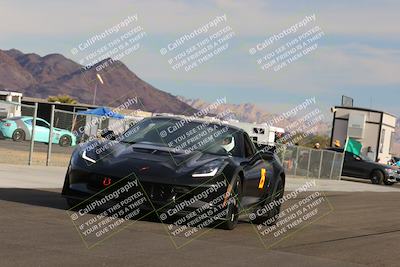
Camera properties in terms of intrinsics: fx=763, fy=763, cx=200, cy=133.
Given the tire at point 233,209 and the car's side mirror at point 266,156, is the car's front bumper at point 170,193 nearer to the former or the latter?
the tire at point 233,209

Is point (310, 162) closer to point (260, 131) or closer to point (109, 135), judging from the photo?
point (260, 131)

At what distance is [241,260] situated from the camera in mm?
6859

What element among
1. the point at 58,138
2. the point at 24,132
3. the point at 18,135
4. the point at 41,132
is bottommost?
the point at 41,132

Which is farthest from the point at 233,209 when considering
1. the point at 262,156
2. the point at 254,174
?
the point at 262,156

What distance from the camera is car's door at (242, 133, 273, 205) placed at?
9.71 m

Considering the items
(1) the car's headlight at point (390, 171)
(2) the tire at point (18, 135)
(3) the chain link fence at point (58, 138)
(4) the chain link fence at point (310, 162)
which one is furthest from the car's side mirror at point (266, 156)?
(1) the car's headlight at point (390, 171)

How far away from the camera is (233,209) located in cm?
911

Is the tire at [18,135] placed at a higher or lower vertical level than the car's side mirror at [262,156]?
lower

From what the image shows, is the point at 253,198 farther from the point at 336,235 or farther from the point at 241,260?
the point at 241,260

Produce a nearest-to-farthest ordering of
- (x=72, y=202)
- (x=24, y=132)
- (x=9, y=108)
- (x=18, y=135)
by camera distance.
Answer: (x=72, y=202) → (x=18, y=135) → (x=24, y=132) → (x=9, y=108)

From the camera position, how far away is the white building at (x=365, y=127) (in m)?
60.3

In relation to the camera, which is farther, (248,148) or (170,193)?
(248,148)

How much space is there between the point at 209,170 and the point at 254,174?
1.23m

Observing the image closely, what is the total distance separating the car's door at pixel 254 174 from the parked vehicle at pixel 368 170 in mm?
26430
